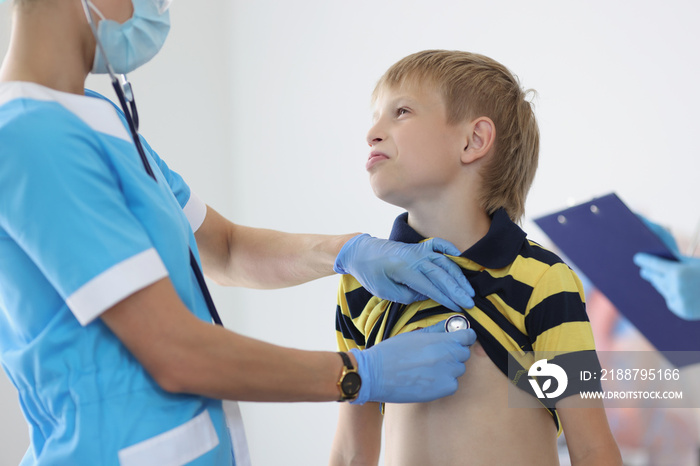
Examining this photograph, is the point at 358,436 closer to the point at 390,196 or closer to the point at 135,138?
the point at 390,196

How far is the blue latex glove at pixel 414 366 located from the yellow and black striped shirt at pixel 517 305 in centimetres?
6

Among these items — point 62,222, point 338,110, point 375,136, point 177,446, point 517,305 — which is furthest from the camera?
point 338,110

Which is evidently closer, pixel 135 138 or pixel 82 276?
pixel 82 276

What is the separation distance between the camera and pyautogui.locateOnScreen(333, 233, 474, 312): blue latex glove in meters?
1.13

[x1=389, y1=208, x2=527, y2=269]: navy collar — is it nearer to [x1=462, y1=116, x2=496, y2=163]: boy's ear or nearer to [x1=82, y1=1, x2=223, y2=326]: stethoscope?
[x1=462, y1=116, x2=496, y2=163]: boy's ear

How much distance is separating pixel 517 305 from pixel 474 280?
89mm

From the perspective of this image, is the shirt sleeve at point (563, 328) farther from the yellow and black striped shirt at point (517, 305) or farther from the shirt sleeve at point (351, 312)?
the shirt sleeve at point (351, 312)

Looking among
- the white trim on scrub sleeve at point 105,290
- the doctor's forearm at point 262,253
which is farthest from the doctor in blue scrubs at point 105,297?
the doctor's forearm at point 262,253

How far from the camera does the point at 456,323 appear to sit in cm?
113

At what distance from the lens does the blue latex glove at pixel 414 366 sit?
97cm

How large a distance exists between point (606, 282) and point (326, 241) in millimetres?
558

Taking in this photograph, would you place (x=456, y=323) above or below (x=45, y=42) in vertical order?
below

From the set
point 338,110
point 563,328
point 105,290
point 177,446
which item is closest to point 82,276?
point 105,290

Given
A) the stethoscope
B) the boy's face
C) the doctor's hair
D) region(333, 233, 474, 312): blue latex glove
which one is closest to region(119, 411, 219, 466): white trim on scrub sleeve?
the stethoscope
